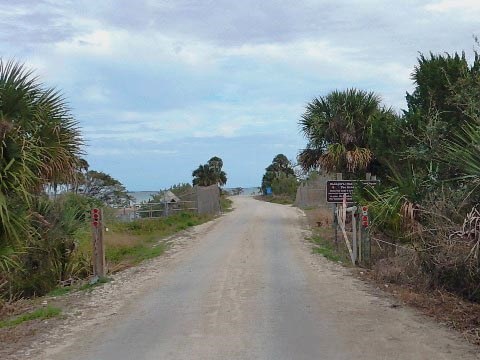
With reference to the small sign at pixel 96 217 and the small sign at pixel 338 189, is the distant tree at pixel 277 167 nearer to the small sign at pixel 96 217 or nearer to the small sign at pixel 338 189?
the small sign at pixel 338 189

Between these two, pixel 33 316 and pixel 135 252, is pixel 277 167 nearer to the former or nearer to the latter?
pixel 135 252

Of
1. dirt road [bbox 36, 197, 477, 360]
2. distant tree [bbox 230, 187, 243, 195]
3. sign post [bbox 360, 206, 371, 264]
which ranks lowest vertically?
dirt road [bbox 36, 197, 477, 360]

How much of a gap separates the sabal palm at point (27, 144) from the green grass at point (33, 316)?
4.27 feet

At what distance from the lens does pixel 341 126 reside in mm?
24594

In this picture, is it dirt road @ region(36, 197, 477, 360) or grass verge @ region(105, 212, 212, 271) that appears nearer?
dirt road @ region(36, 197, 477, 360)

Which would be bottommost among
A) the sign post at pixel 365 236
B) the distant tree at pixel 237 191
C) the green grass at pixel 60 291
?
the green grass at pixel 60 291

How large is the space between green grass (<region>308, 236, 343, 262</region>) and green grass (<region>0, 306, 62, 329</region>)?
26.6 feet

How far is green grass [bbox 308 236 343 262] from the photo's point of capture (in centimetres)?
1615

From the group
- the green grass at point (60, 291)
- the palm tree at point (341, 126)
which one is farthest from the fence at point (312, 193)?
the green grass at point (60, 291)

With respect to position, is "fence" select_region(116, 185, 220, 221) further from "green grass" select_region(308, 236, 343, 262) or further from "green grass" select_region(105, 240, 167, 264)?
"green grass" select_region(308, 236, 343, 262)

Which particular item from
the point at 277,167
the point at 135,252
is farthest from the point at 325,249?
the point at 277,167

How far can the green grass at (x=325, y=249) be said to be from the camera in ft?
53.0

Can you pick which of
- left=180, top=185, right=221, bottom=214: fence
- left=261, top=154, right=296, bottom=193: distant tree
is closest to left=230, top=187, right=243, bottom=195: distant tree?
left=261, top=154, right=296, bottom=193: distant tree

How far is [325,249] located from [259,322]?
397 inches
